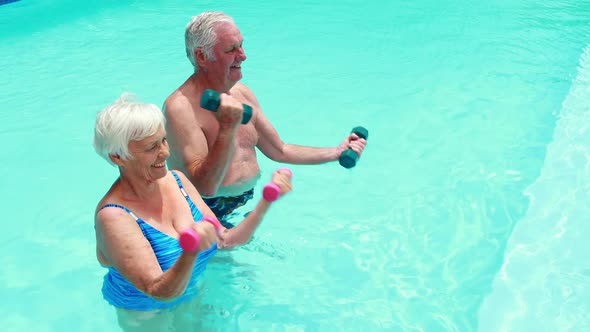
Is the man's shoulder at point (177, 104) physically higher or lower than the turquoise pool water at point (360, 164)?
higher

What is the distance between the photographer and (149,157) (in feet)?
7.89

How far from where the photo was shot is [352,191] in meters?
4.89

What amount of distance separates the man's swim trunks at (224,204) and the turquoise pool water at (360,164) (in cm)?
26

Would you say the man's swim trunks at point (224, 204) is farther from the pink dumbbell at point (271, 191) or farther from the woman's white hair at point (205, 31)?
the pink dumbbell at point (271, 191)

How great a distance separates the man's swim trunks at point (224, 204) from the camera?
330 cm

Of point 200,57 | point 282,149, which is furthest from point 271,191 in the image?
point 282,149

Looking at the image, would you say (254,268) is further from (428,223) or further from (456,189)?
(456,189)

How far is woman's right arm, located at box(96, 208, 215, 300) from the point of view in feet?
7.35

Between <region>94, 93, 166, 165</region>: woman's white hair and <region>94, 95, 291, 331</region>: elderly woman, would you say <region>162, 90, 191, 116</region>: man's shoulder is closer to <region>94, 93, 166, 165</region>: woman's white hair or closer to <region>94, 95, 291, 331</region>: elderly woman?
<region>94, 95, 291, 331</region>: elderly woman

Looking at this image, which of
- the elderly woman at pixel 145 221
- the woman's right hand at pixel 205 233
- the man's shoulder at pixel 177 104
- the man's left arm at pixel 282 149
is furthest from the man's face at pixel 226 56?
the woman's right hand at pixel 205 233

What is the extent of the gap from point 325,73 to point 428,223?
2.88m

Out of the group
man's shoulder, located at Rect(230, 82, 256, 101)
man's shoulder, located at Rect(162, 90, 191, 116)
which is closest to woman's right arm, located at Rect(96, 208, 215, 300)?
man's shoulder, located at Rect(162, 90, 191, 116)

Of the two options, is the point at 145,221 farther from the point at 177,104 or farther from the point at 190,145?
the point at 177,104

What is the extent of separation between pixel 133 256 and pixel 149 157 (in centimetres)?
36
